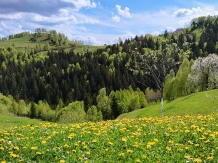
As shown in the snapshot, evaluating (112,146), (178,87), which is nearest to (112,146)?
(112,146)

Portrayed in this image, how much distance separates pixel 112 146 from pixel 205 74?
78279mm

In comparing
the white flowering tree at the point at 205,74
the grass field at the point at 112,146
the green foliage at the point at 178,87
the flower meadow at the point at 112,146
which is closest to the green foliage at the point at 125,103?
the green foliage at the point at 178,87

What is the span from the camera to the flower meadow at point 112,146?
8281 mm

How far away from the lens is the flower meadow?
8281mm

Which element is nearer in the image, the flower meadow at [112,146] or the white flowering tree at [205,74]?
the flower meadow at [112,146]

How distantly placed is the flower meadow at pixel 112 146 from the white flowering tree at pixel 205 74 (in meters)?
71.1

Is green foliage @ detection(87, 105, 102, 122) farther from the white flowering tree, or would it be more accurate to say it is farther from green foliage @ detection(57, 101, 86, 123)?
the white flowering tree

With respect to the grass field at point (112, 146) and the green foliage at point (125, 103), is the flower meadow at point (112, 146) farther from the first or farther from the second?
the green foliage at point (125, 103)

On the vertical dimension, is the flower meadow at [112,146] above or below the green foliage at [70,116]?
above

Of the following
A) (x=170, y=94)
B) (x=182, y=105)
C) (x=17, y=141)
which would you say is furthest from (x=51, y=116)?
(x=17, y=141)

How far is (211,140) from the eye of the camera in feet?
31.1

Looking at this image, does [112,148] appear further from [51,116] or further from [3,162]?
[51,116]

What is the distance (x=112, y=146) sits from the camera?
9336 mm

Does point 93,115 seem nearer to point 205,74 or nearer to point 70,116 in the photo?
point 70,116
